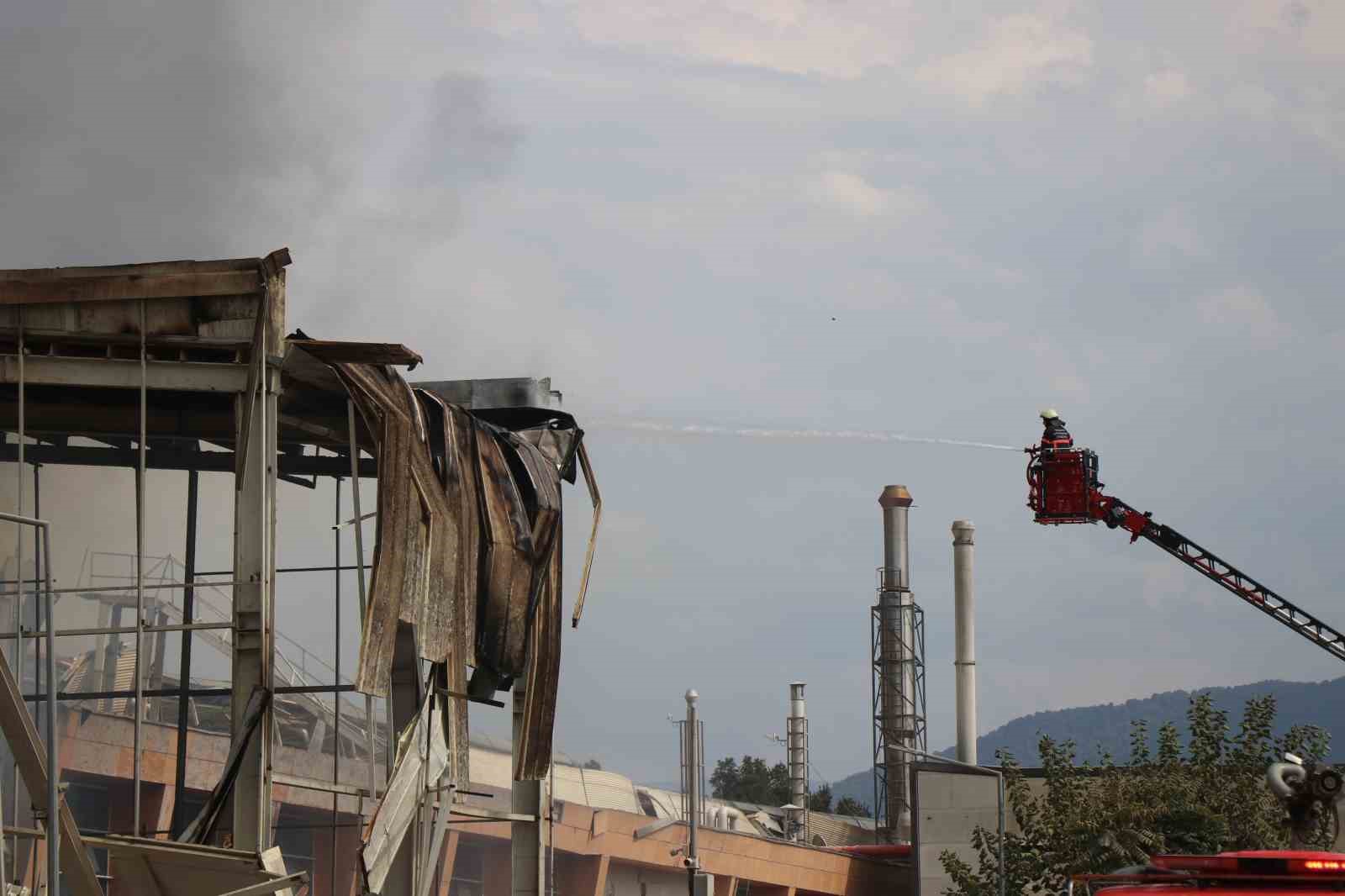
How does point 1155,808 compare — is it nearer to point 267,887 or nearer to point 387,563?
point 387,563

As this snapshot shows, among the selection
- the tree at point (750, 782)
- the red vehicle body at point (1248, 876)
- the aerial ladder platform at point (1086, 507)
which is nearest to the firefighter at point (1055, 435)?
the aerial ladder platform at point (1086, 507)

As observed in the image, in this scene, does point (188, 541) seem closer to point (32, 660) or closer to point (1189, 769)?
point (32, 660)

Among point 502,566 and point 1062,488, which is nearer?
point 502,566

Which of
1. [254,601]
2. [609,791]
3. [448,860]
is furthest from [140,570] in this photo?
[609,791]

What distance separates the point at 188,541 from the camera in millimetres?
27125

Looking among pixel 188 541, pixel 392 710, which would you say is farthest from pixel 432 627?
pixel 188 541

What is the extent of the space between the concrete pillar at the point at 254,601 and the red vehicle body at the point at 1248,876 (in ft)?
38.8

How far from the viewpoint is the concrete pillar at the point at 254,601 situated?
19.0m

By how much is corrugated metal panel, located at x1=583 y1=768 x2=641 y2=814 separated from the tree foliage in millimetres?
20981

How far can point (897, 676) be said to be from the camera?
62.4 m

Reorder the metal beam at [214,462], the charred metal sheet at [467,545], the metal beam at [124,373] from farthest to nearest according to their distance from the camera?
the metal beam at [214,462] < the charred metal sheet at [467,545] < the metal beam at [124,373]

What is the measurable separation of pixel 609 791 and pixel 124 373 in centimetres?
4078

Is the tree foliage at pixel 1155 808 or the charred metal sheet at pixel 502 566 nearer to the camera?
the charred metal sheet at pixel 502 566

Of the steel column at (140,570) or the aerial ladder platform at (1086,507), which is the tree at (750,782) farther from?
the steel column at (140,570)
